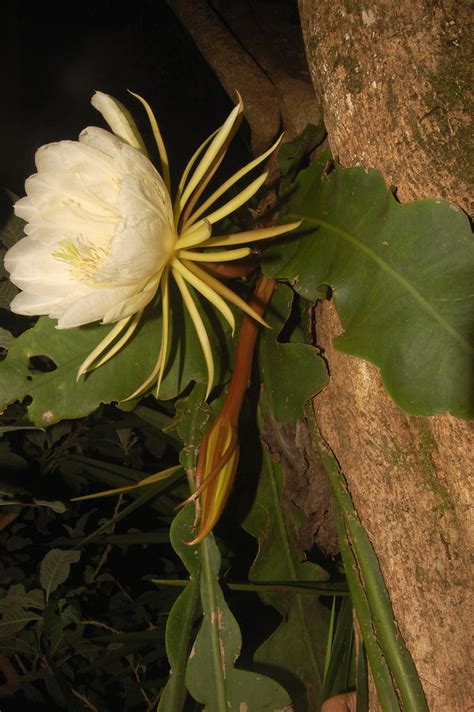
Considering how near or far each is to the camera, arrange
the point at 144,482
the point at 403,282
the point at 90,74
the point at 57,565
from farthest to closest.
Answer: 1. the point at 90,74
2. the point at 57,565
3. the point at 144,482
4. the point at 403,282

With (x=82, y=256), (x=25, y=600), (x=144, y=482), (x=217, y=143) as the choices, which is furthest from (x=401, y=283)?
(x=25, y=600)

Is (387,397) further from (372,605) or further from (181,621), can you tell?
(181,621)

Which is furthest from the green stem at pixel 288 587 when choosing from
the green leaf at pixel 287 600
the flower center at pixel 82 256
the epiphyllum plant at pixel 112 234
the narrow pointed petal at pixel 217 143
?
the narrow pointed petal at pixel 217 143

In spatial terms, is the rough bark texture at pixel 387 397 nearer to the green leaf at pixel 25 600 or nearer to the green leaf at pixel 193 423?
the green leaf at pixel 193 423

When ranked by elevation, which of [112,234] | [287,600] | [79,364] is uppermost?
[112,234]

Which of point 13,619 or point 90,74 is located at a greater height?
point 90,74

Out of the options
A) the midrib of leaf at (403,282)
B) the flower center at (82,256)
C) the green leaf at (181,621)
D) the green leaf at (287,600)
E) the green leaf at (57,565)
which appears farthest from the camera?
the green leaf at (57,565)
